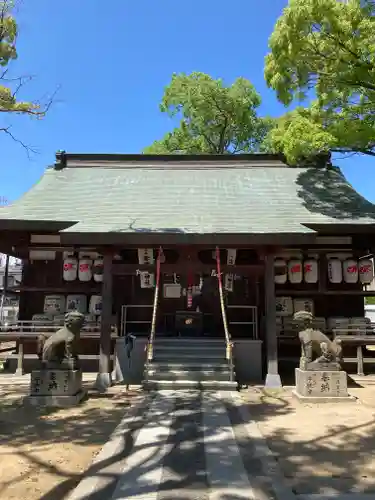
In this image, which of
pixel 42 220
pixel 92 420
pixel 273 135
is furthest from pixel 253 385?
pixel 273 135

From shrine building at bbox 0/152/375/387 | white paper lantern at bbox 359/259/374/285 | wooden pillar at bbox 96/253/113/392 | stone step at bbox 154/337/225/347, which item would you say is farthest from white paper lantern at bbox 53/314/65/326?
white paper lantern at bbox 359/259/374/285

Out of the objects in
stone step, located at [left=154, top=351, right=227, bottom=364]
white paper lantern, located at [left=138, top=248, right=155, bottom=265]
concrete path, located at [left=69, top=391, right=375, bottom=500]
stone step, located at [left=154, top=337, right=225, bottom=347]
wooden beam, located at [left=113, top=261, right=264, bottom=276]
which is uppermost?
white paper lantern, located at [left=138, top=248, right=155, bottom=265]

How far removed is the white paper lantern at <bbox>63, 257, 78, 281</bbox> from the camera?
40.1 feet

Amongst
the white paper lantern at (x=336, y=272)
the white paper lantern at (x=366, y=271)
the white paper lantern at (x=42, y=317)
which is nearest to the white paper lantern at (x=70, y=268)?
the white paper lantern at (x=42, y=317)

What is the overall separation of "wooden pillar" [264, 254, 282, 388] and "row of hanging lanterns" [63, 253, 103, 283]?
5.08m

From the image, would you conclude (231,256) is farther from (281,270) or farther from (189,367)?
(189,367)

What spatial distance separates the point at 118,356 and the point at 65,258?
359 centimetres

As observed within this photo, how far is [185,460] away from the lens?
507 centimetres

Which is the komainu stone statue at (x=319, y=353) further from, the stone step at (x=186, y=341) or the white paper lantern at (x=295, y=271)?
the white paper lantern at (x=295, y=271)

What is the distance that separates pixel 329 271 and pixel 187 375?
5.69 metres

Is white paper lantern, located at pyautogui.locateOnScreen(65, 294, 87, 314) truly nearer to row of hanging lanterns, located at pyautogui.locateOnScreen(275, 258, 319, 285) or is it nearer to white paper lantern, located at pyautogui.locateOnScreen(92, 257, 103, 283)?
white paper lantern, located at pyautogui.locateOnScreen(92, 257, 103, 283)

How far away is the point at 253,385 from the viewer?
33.4 feet

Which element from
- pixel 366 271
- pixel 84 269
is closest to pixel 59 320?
pixel 84 269

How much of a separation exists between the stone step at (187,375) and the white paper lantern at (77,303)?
404 cm
